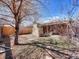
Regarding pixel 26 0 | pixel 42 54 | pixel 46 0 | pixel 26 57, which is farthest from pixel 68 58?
pixel 26 0

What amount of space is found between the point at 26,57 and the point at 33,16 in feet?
18.7

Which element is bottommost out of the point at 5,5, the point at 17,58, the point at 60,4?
the point at 17,58

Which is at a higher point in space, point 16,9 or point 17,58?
point 16,9

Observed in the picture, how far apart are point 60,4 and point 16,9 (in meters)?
8.23

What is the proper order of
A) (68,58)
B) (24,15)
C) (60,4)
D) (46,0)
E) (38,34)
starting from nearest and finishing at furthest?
(60,4) < (68,58) < (46,0) < (24,15) < (38,34)

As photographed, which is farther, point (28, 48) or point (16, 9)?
point (16, 9)

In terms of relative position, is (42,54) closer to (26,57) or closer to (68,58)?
(26,57)

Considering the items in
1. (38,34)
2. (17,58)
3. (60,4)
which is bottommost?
(17,58)

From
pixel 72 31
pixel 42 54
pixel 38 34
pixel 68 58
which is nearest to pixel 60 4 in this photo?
pixel 72 31

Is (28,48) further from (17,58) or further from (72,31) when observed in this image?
(72,31)

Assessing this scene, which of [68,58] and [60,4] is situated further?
[68,58]

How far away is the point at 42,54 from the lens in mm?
11555

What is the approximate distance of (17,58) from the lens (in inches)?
475

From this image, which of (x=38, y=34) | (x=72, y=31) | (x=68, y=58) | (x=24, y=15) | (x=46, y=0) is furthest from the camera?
(x=38, y=34)
